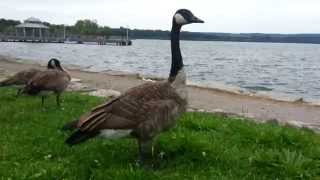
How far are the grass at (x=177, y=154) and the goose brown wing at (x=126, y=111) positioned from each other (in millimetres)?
694

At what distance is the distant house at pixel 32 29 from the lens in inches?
7235

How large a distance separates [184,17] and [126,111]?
2154 mm

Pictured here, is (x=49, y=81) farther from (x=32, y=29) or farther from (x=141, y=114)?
(x=32, y=29)

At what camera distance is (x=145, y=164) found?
8.00 metres

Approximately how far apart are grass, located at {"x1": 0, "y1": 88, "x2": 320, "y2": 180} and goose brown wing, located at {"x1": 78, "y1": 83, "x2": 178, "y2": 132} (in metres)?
0.69

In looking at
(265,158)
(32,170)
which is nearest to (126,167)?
(32,170)

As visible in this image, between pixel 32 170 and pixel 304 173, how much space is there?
4.23 meters

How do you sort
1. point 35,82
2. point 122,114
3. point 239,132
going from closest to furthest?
point 122,114, point 239,132, point 35,82

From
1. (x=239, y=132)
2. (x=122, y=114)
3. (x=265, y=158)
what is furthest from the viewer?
(x=239, y=132)

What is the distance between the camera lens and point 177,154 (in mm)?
8859

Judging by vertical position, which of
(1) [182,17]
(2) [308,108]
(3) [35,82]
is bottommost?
(2) [308,108]

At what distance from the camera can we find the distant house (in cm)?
18377

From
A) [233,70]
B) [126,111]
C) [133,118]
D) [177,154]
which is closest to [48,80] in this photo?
[177,154]

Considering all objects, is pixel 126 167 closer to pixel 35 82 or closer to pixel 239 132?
pixel 239 132
